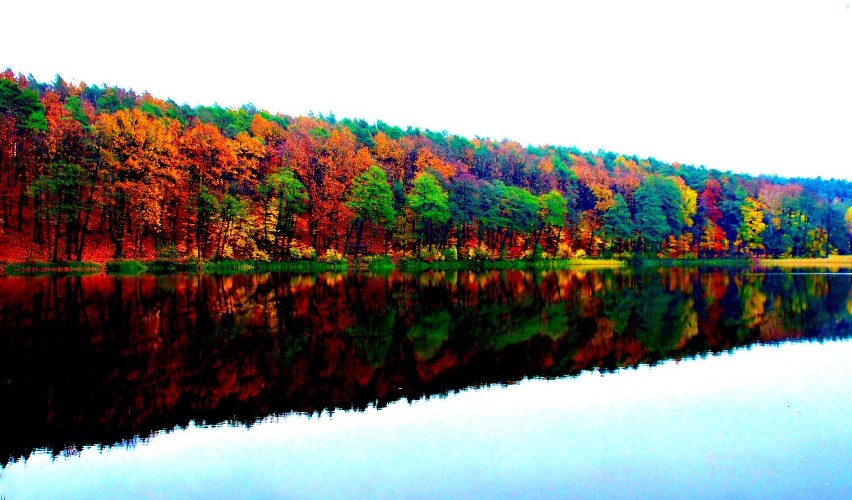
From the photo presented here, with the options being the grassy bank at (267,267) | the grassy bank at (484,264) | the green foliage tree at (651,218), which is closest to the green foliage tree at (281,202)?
the grassy bank at (267,267)

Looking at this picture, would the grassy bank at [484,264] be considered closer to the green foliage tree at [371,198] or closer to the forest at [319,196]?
the forest at [319,196]

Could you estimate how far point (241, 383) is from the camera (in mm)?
11562

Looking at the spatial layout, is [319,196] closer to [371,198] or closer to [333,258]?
[371,198]

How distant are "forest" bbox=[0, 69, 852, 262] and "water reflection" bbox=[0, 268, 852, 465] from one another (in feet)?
77.0

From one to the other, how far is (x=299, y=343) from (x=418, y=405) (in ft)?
19.7

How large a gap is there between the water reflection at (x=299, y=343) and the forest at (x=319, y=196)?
23.5 metres

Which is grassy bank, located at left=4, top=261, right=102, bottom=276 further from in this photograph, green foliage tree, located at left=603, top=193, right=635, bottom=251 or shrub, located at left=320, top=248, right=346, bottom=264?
green foliage tree, located at left=603, top=193, right=635, bottom=251

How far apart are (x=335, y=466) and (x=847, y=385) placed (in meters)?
10.8

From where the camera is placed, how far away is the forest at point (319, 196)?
51031 millimetres

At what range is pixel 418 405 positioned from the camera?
34.1ft

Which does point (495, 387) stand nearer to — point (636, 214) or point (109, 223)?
point (109, 223)

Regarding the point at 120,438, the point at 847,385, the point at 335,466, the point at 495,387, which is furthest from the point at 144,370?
the point at 847,385

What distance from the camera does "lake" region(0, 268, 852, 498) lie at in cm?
745

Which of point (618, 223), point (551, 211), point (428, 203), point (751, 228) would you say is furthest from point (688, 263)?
point (428, 203)
